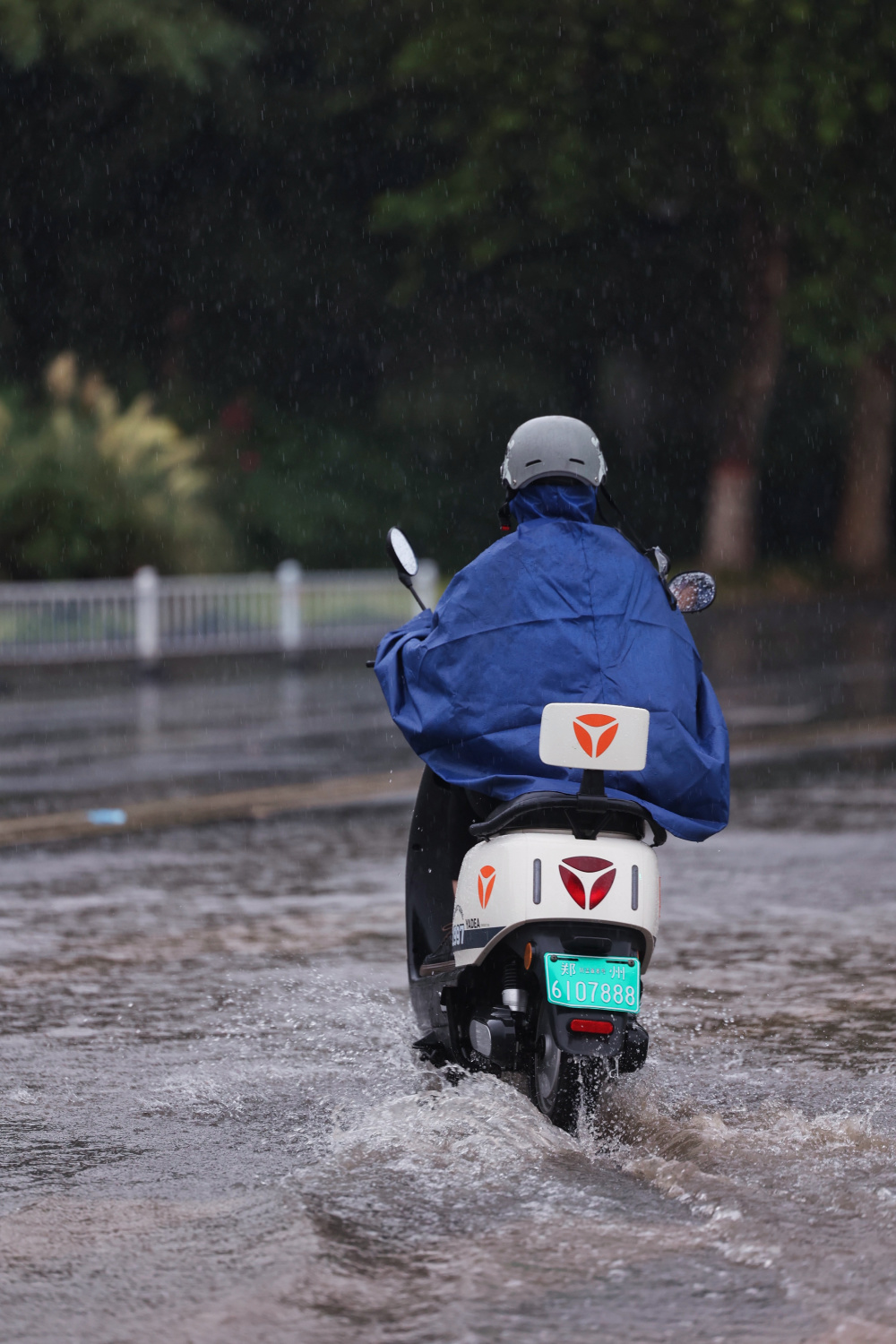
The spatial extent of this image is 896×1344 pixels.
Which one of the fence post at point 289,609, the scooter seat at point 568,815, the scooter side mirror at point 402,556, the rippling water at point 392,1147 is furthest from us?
the fence post at point 289,609

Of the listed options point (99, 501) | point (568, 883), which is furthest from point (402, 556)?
point (99, 501)

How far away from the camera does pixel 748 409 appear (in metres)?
34.5

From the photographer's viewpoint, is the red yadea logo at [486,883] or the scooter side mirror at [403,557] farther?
the scooter side mirror at [403,557]

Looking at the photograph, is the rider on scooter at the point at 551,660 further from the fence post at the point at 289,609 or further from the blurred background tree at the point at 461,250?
the blurred background tree at the point at 461,250

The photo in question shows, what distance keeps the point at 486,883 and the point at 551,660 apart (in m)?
0.55

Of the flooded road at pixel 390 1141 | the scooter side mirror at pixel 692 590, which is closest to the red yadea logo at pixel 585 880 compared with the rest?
the flooded road at pixel 390 1141

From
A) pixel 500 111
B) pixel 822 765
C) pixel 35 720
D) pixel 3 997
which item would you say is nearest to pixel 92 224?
pixel 500 111

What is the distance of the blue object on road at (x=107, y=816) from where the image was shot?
11.2 meters

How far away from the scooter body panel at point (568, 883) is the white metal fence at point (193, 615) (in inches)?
679

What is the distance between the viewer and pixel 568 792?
16.6 feet

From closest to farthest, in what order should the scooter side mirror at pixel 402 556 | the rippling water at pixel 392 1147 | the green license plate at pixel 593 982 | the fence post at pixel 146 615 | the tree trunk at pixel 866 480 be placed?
1. the rippling water at pixel 392 1147
2. the green license plate at pixel 593 982
3. the scooter side mirror at pixel 402 556
4. the fence post at pixel 146 615
5. the tree trunk at pixel 866 480

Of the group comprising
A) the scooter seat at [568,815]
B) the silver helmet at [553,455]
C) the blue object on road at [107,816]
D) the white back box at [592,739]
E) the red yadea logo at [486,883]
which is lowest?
the blue object on road at [107,816]

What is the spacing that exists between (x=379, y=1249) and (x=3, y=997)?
3.05 meters

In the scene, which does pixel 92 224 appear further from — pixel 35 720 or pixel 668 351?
pixel 35 720
